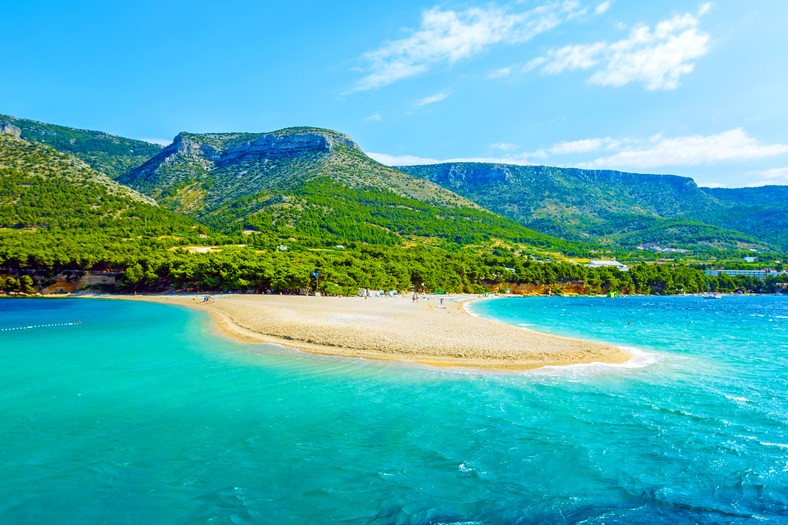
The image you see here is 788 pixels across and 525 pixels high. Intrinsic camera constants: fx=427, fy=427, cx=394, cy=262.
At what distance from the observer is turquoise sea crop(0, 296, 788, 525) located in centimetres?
838

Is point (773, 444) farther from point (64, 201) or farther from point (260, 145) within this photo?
point (260, 145)

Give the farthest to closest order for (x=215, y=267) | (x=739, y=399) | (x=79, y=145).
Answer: (x=79, y=145) < (x=215, y=267) < (x=739, y=399)

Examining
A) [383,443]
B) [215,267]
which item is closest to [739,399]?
[383,443]

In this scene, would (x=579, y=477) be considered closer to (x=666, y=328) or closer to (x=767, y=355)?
(x=767, y=355)

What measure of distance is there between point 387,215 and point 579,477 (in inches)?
5166

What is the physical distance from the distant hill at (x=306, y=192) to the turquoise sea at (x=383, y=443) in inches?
3729

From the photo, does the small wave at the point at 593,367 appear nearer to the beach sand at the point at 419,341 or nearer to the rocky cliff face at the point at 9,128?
the beach sand at the point at 419,341

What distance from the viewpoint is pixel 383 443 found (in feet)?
37.2

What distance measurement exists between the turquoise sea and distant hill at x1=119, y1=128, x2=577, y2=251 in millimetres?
94706

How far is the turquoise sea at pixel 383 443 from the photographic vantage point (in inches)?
330

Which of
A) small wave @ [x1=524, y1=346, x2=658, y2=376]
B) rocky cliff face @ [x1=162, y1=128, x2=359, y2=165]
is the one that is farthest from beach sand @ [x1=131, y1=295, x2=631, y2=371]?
rocky cliff face @ [x1=162, y1=128, x2=359, y2=165]

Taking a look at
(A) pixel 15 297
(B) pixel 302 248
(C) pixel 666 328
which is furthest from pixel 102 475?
(B) pixel 302 248

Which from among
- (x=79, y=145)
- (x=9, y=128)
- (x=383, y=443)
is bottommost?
(x=383, y=443)

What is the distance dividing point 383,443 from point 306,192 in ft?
421
